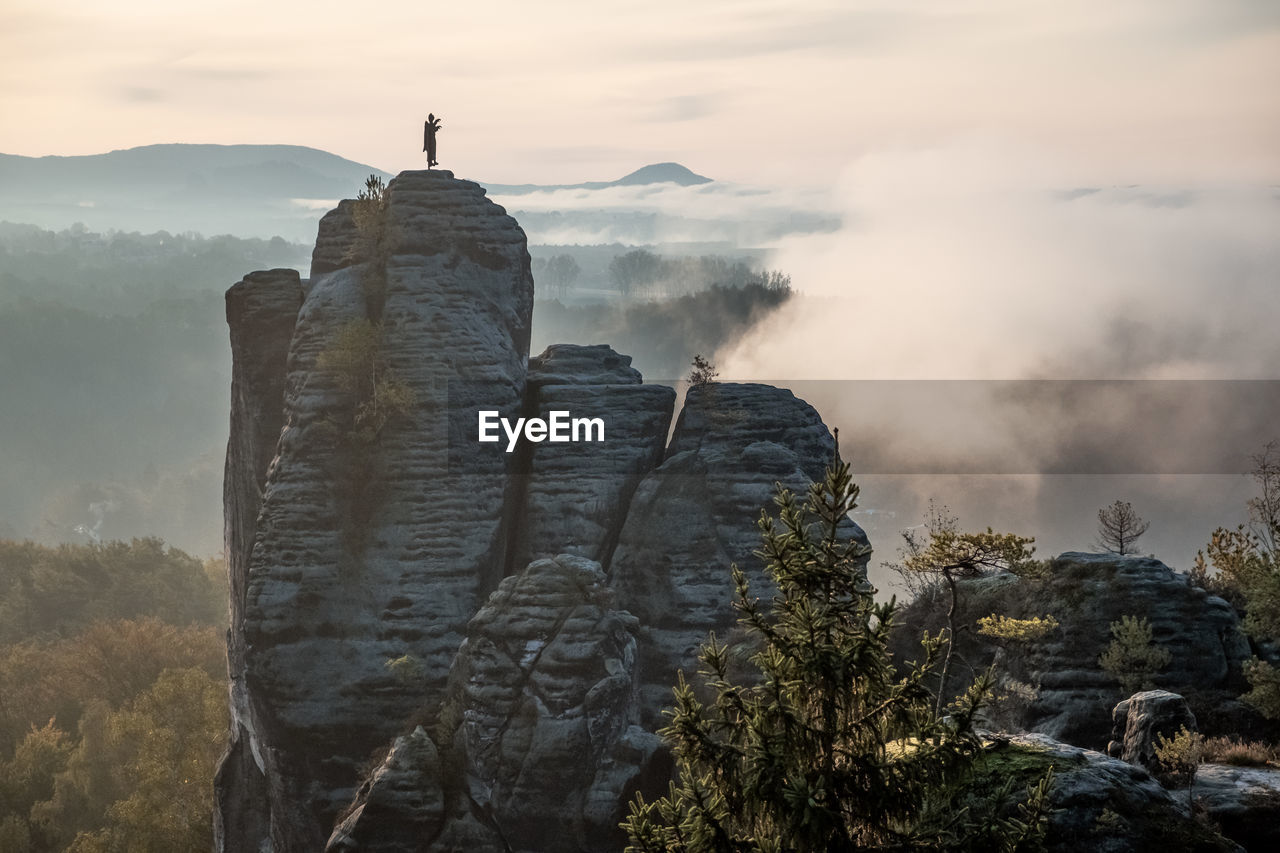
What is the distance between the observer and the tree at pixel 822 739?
55.6 ft

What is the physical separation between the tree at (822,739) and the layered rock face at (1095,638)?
933 inches

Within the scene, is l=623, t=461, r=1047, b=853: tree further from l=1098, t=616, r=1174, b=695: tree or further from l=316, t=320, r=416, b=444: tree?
l=316, t=320, r=416, b=444: tree

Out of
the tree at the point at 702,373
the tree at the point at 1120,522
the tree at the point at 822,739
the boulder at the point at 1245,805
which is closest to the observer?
the tree at the point at 822,739

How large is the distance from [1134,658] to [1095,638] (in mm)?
1912

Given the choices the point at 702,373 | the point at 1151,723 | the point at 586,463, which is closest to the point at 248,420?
the point at 586,463

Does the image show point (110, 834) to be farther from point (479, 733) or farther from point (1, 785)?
point (479, 733)

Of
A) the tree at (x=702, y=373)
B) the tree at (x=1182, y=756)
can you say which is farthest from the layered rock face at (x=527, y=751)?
the tree at (x=702, y=373)

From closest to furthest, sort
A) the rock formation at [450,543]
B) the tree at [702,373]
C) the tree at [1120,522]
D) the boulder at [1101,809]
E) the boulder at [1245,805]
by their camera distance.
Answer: the boulder at [1101,809], the boulder at [1245,805], the rock formation at [450,543], the tree at [1120,522], the tree at [702,373]

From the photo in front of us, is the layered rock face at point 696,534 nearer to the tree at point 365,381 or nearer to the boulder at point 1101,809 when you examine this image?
the tree at point 365,381

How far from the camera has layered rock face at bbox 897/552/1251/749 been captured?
39656mm

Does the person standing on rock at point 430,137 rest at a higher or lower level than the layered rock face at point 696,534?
higher

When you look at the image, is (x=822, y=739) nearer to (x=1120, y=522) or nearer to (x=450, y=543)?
(x=450, y=543)

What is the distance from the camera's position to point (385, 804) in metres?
38.0

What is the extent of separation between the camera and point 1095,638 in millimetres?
41500
